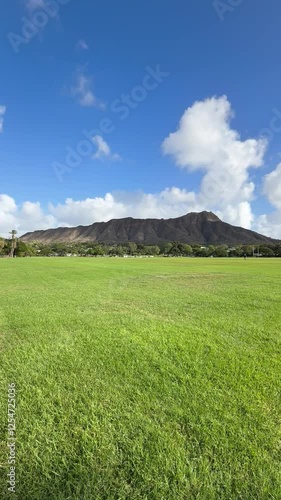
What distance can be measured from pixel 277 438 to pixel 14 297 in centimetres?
1449

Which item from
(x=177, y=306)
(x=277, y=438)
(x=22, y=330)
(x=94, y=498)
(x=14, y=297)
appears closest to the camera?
(x=94, y=498)

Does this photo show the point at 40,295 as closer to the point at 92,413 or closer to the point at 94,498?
the point at 92,413

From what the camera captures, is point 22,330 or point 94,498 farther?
point 22,330

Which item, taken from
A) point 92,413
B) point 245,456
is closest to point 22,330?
point 92,413

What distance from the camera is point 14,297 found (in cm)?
1513

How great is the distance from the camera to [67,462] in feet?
10.3

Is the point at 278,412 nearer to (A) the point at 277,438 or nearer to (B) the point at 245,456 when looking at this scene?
(A) the point at 277,438

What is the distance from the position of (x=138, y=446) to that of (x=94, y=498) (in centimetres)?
74

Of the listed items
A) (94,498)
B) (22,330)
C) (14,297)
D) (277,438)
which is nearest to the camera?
(94,498)

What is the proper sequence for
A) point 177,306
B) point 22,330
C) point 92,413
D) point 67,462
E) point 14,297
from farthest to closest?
1. point 14,297
2. point 177,306
3. point 22,330
4. point 92,413
5. point 67,462

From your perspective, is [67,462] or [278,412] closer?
[67,462]

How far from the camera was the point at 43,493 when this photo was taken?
2.78 meters

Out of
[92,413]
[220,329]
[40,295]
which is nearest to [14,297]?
[40,295]

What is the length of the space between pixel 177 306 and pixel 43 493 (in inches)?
389
